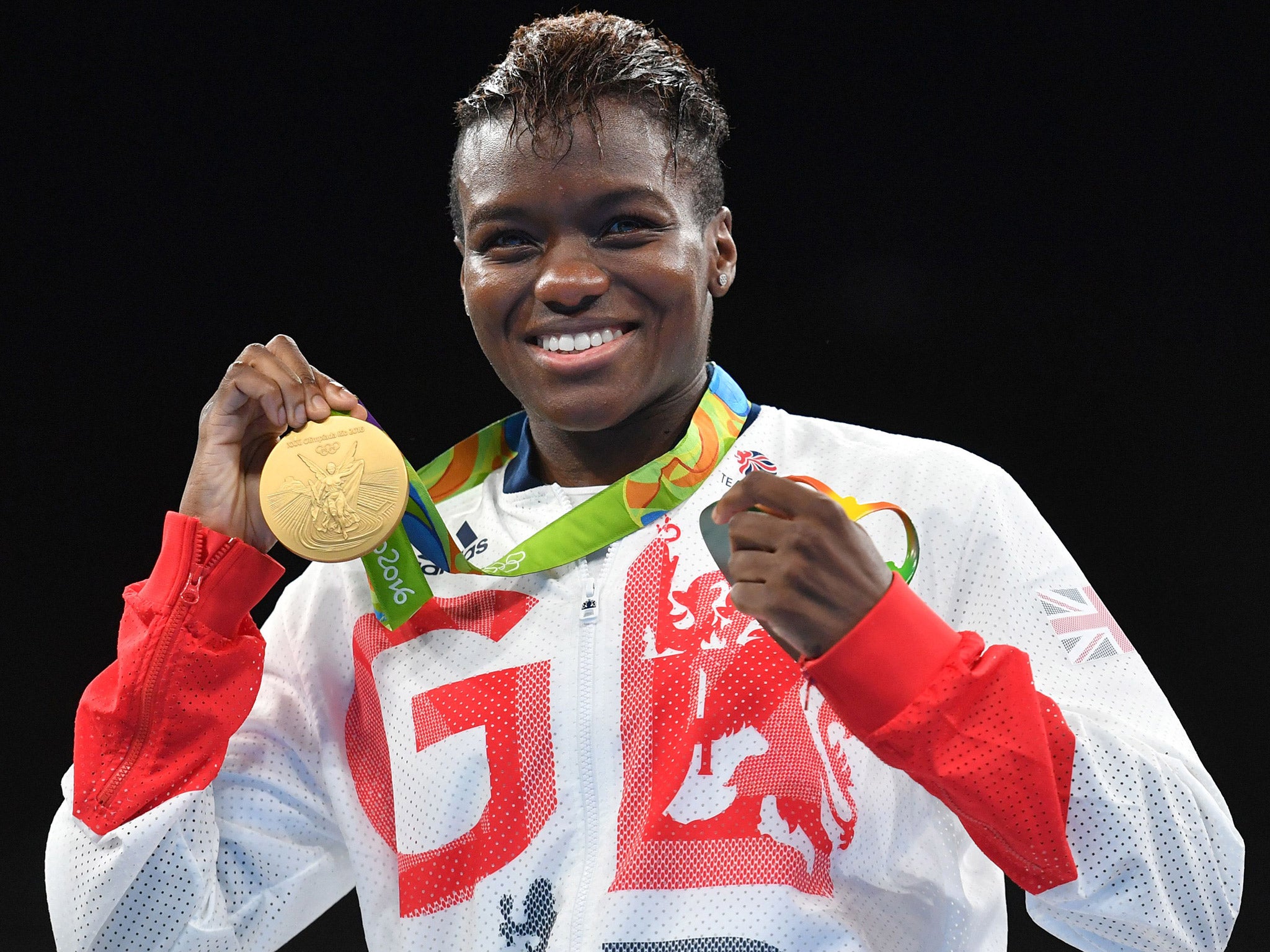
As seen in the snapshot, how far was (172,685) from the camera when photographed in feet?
5.97

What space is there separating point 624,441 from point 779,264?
165cm

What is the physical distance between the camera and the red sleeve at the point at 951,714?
4.93 ft

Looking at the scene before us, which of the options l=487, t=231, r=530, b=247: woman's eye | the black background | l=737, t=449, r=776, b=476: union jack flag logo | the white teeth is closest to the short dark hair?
l=487, t=231, r=530, b=247: woman's eye

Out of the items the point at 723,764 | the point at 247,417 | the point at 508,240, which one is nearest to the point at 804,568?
the point at 723,764

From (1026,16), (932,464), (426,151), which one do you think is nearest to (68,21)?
(426,151)

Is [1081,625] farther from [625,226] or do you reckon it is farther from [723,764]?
[625,226]

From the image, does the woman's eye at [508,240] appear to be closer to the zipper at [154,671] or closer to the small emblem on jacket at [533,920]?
the zipper at [154,671]

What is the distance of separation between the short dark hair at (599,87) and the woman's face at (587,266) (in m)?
0.03

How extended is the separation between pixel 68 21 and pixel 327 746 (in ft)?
7.60

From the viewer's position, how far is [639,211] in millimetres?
1970

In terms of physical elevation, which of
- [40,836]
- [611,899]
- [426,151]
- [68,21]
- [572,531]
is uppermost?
[68,21]

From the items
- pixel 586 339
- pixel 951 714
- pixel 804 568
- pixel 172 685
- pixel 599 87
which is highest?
pixel 599 87

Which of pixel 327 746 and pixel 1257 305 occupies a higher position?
pixel 1257 305

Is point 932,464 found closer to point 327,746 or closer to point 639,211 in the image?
point 639,211
